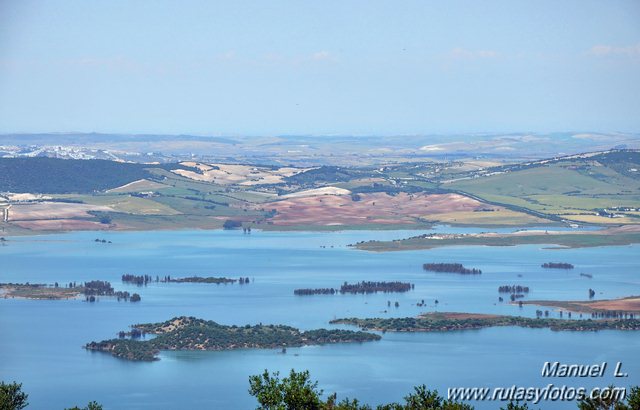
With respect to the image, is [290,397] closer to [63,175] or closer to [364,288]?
[364,288]

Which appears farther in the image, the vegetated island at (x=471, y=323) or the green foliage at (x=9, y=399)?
the vegetated island at (x=471, y=323)

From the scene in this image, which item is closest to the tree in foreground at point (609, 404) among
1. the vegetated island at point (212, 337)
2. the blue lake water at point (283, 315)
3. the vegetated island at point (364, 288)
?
the blue lake water at point (283, 315)

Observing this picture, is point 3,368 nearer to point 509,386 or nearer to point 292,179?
point 509,386

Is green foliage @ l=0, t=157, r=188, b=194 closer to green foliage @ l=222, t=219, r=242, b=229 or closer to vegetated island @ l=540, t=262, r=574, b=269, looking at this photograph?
green foliage @ l=222, t=219, r=242, b=229

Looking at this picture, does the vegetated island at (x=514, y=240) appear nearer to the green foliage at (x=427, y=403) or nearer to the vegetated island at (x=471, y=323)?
the vegetated island at (x=471, y=323)

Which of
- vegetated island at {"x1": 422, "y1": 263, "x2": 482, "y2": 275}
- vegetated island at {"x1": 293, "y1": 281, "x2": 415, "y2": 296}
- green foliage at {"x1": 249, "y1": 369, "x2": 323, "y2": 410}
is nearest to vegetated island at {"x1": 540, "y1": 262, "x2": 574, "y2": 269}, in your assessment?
vegetated island at {"x1": 422, "y1": 263, "x2": 482, "y2": 275}
